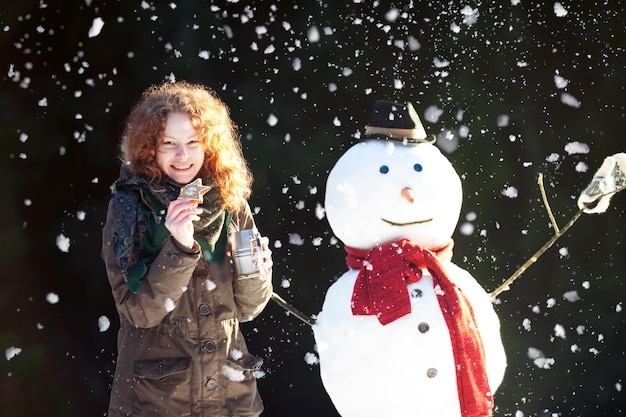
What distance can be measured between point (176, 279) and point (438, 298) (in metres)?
0.81

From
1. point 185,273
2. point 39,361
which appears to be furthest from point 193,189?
point 39,361

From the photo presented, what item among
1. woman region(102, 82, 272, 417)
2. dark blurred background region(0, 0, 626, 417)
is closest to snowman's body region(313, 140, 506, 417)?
woman region(102, 82, 272, 417)

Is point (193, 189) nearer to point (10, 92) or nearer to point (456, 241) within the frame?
point (10, 92)

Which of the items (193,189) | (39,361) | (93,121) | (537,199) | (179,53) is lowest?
(39,361)

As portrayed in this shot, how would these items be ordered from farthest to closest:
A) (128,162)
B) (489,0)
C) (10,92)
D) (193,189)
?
1. (489,0)
2. (10,92)
3. (128,162)
4. (193,189)

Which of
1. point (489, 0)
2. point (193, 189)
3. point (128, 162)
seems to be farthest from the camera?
point (489, 0)

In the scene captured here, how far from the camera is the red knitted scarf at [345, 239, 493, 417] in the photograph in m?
2.79

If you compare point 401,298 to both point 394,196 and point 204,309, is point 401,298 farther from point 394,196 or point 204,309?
point 204,309

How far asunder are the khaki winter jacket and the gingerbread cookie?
0.22 meters

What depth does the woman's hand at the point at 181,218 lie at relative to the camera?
2.58 metres

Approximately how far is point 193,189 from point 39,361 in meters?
1.55

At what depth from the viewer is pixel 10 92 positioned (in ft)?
11.9

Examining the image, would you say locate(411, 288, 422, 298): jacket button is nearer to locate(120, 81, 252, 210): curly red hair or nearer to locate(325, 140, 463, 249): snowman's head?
locate(325, 140, 463, 249): snowman's head

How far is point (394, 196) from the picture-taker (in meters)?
2.89
